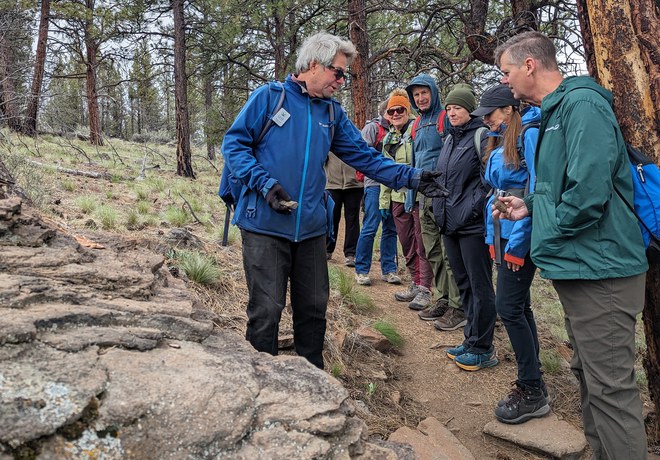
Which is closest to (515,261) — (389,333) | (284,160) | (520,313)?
(520,313)

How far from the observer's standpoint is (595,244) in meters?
2.10

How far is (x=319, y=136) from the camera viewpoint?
2.85 metres

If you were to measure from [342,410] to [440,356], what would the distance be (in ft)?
9.16

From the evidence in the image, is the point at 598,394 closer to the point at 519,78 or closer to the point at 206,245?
the point at 519,78

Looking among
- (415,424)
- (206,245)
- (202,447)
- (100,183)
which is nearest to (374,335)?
(415,424)

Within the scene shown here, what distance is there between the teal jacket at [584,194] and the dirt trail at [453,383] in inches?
60.1

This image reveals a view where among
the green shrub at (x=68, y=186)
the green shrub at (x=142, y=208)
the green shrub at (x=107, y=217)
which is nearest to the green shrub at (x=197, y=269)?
the green shrub at (x=107, y=217)

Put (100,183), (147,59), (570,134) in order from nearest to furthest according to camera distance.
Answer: (570,134)
(100,183)
(147,59)

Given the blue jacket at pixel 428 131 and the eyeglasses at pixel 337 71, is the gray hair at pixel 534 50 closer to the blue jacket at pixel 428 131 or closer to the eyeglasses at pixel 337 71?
the eyeglasses at pixel 337 71

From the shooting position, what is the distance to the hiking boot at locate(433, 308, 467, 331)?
4.80 metres

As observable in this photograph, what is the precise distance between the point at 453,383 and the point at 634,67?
2.59 meters

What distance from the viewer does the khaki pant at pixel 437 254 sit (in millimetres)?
4793

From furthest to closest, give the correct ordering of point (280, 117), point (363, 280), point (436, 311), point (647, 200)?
point (363, 280) → point (436, 311) → point (280, 117) → point (647, 200)

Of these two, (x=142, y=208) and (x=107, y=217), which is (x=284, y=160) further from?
(x=142, y=208)
